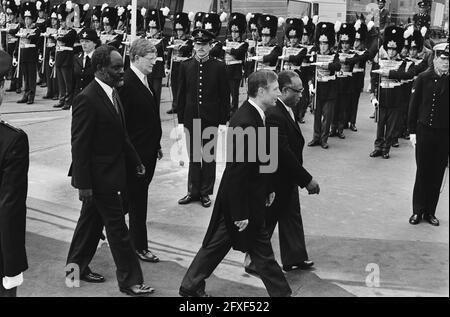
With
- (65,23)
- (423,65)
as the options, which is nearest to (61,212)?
(423,65)

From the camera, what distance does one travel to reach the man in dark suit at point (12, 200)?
3666 mm

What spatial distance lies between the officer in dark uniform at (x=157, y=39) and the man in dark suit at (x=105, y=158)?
8350 mm

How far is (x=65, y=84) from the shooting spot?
1422cm

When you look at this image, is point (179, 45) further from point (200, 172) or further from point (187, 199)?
point (187, 199)

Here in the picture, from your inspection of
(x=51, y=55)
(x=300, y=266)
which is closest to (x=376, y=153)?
(x=300, y=266)

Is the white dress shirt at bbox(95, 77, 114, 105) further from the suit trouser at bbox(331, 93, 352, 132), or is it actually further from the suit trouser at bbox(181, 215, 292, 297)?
the suit trouser at bbox(331, 93, 352, 132)

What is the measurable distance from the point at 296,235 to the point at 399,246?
47.2 inches

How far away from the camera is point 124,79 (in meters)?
5.81

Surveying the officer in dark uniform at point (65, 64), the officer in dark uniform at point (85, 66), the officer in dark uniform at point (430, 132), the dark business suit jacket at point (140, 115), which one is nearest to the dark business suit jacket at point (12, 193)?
the dark business suit jacket at point (140, 115)

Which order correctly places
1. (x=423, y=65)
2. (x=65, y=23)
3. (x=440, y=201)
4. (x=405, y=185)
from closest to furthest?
(x=440, y=201)
(x=405, y=185)
(x=423, y=65)
(x=65, y=23)

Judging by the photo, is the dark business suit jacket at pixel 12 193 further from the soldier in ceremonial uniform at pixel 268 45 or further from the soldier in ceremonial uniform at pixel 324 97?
the soldier in ceremonial uniform at pixel 268 45

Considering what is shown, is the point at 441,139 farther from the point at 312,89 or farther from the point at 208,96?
the point at 312,89

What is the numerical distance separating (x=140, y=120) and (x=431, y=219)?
3.23 m

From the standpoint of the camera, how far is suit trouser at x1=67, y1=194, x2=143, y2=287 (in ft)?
16.8
